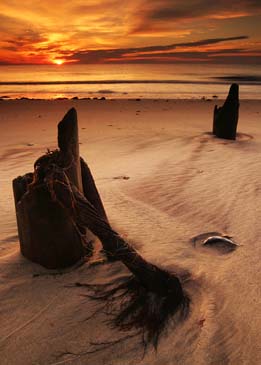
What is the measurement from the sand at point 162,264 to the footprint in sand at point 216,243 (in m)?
0.06

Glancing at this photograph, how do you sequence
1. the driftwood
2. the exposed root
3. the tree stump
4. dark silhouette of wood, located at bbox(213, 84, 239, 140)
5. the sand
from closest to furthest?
the sand, the exposed root, the driftwood, the tree stump, dark silhouette of wood, located at bbox(213, 84, 239, 140)

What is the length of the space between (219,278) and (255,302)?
1.35 ft

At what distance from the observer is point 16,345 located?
254 cm

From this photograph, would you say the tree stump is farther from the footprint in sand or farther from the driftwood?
the footprint in sand

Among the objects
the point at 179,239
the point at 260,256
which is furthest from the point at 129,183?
the point at 260,256

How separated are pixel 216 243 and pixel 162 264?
2.66 ft

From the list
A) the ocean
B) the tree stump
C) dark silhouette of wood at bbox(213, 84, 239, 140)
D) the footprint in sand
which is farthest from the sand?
the ocean

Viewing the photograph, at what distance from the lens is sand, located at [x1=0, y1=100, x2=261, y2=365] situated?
8.21 ft

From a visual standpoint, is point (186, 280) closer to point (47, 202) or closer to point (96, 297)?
point (96, 297)

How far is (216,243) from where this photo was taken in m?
3.98

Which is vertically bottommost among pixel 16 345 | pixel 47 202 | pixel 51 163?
pixel 16 345

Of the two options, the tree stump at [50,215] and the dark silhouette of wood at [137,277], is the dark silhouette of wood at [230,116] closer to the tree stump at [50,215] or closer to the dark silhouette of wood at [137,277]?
the tree stump at [50,215]

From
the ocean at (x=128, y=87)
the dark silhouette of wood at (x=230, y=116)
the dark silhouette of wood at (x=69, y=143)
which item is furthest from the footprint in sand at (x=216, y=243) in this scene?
the ocean at (x=128, y=87)

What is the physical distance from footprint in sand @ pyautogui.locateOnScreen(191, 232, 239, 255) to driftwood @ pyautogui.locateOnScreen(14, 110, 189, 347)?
1.07 m
